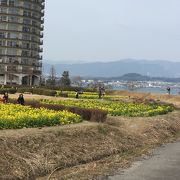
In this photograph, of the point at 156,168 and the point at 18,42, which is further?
the point at 18,42

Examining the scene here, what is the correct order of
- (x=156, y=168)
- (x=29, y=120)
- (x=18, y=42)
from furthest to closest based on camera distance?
1. (x=18, y=42)
2. (x=29, y=120)
3. (x=156, y=168)

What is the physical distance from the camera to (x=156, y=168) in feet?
65.4

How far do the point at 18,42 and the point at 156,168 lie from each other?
113342 mm

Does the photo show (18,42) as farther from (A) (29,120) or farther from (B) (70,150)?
(B) (70,150)

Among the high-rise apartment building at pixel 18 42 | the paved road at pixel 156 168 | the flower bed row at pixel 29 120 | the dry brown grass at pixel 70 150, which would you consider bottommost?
the paved road at pixel 156 168

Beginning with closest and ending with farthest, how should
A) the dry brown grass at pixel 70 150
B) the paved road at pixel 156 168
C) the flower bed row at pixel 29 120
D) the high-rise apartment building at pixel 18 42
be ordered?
the dry brown grass at pixel 70 150 → the paved road at pixel 156 168 → the flower bed row at pixel 29 120 → the high-rise apartment building at pixel 18 42

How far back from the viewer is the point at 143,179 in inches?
693

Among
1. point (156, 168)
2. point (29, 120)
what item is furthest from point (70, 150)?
point (156, 168)

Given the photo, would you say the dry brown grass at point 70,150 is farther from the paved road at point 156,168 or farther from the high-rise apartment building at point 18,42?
the high-rise apartment building at point 18,42

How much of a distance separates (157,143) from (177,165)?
744cm

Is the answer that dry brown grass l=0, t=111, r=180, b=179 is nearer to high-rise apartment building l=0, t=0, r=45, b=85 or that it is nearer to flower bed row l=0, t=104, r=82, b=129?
flower bed row l=0, t=104, r=82, b=129

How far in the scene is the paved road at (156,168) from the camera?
59.3ft

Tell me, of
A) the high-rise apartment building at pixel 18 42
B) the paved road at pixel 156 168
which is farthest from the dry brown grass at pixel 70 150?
the high-rise apartment building at pixel 18 42

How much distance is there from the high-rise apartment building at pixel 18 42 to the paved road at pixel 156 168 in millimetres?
104098
